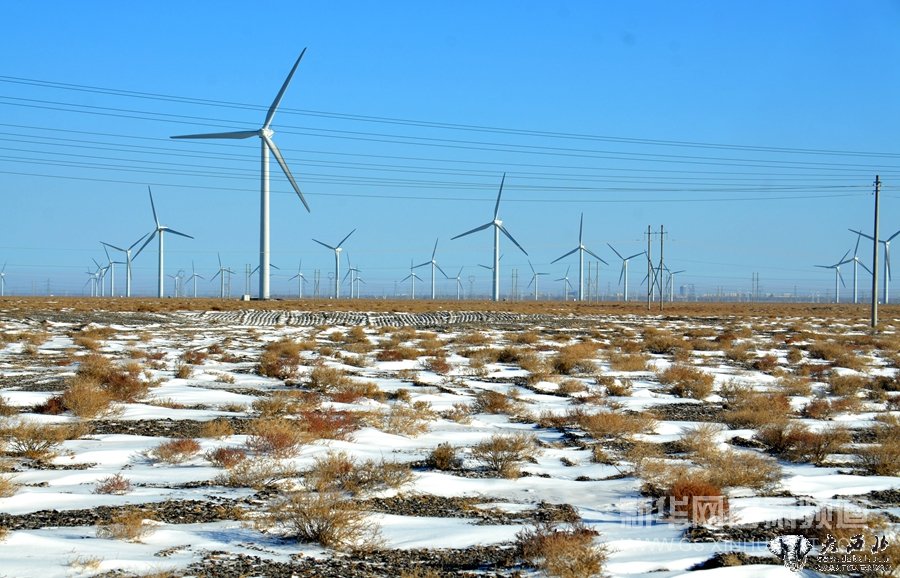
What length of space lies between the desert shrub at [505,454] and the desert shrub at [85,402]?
6843 mm

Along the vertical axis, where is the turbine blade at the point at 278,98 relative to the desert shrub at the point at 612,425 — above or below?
above

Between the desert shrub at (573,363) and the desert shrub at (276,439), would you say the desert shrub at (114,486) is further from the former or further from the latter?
the desert shrub at (573,363)

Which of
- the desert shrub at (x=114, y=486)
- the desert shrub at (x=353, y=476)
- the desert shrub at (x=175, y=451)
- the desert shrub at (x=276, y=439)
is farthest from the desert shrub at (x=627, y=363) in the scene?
the desert shrub at (x=114, y=486)

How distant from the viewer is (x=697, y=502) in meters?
9.09

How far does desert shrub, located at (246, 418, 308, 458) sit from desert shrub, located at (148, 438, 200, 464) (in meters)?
0.77

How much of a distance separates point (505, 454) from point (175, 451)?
464 centimetres

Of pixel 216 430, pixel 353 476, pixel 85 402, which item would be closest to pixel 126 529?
pixel 353 476

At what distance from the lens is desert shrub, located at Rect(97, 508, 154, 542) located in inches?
309

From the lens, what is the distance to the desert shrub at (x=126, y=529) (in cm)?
786

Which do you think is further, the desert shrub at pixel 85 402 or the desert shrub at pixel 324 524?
the desert shrub at pixel 85 402

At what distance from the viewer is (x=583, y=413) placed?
15.4 metres

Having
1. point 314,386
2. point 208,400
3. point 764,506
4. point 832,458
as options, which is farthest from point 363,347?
point 764,506

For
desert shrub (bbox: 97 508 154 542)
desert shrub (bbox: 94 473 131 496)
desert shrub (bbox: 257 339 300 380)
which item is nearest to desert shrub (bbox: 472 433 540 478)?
desert shrub (bbox: 94 473 131 496)

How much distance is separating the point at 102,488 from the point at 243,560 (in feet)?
10.3
